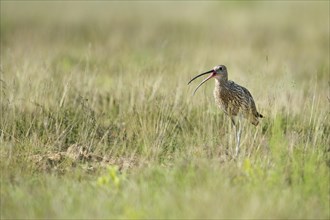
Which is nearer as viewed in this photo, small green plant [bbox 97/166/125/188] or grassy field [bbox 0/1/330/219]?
grassy field [bbox 0/1/330/219]

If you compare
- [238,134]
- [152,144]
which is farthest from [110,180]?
[238,134]

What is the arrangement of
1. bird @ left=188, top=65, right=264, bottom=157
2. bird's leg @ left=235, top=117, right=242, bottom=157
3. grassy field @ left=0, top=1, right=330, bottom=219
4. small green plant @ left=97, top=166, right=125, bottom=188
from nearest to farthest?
1. grassy field @ left=0, top=1, right=330, bottom=219
2. small green plant @ left=97, top=166, right=125, bottom=188
3. bird's leg @ left=235, top=117, right=242, bottom=157
4. bird @ left=188, top=65, right=264, bottom=157

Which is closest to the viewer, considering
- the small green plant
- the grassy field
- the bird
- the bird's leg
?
the grassy field

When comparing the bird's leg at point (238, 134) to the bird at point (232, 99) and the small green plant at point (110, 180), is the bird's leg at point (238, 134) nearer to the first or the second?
the bird at point (232, 99)

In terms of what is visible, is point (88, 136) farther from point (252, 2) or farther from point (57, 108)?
point (252, 2)

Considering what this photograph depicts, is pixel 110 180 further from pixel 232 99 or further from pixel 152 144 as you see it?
pixel 232 99

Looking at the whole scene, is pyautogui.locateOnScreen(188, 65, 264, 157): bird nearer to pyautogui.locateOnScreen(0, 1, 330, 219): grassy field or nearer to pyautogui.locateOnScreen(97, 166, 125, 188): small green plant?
pyautogui.locateOnScreen(0, 1, 330, 219): grassy field

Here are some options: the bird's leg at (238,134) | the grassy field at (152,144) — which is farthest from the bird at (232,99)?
the grassy field at (152,144)

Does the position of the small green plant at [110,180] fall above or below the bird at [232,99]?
below

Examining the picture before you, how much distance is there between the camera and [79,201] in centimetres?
512

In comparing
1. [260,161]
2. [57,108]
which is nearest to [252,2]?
[57,108]

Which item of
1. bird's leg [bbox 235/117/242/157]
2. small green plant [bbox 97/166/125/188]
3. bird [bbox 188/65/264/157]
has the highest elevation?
bird [bbox 188/65/264/157]

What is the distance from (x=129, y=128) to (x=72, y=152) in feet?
3.26

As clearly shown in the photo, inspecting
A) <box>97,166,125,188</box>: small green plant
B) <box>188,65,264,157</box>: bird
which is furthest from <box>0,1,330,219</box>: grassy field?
<box>188,65,264,157</box>: bird
